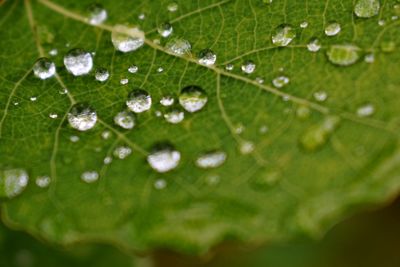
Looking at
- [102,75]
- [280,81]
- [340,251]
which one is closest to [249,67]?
[280,81]

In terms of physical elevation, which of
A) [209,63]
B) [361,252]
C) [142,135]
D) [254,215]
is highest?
[361,252]

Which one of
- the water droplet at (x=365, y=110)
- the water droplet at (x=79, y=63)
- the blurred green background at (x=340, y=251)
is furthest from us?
the blurred green background at (x=340, y=251)

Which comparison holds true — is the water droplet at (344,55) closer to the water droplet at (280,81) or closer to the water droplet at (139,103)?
the water droplet at (280,81)

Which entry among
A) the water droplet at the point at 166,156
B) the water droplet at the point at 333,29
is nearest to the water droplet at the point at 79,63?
the water droplet at the point at 166,156

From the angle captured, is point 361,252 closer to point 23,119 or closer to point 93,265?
point 93,265

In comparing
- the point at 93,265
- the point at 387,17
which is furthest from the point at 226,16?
the point at 93,265

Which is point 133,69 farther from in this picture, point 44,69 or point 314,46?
point 314,46

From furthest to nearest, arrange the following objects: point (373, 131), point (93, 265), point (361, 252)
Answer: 1. point (361, 252)
2. point (93, 265)
3. point (373, 131)
